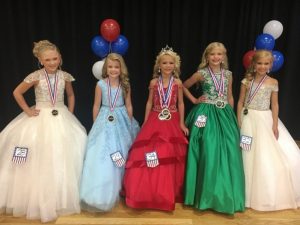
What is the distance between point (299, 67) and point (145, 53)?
1976mm

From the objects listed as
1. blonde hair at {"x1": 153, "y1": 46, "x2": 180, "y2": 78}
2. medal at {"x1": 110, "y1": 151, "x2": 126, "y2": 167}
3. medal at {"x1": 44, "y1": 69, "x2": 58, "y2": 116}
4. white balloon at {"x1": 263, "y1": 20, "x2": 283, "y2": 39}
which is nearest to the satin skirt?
blonde hair at {"x1": 153, "y1": 46, "x2": 180, "y2": 78}

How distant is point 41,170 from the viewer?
105 inches

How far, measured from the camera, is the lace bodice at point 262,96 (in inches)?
115

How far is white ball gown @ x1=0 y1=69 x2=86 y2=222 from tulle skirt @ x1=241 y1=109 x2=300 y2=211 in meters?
1.58

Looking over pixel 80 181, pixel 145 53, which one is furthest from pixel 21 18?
pixel 80 181

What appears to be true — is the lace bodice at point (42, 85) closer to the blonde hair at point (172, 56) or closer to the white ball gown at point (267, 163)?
the blonde hair at point (172, 56)

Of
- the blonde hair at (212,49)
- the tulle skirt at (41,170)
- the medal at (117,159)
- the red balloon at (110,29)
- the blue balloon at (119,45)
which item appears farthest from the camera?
the blue balloon at (119,45)

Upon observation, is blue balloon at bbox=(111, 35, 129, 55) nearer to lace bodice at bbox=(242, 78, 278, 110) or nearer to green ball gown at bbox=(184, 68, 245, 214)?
green ball gown at bbox=(184, 68, 245, 214)

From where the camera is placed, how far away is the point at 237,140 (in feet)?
9.40

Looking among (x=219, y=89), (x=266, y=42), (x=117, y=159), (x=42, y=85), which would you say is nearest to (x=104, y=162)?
(x=117, y=159)

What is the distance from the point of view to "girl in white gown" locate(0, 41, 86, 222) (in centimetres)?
265

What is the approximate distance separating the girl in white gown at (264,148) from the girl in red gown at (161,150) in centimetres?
61

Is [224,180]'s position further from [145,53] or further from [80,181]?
[145,53]

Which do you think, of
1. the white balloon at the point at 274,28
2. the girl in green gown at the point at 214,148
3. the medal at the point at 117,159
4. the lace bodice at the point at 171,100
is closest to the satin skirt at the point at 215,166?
the girl in green gown at the point at 214,148
